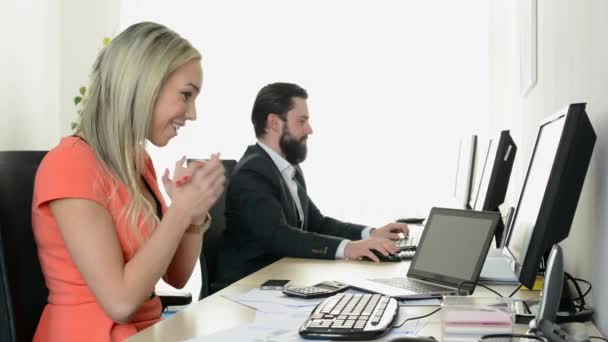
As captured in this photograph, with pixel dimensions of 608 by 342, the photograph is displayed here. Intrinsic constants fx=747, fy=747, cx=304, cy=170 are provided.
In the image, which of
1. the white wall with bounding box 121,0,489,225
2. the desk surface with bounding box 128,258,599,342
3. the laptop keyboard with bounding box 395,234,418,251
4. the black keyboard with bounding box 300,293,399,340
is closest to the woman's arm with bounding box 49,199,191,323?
the desk surface with bounding box 128,258,599,342

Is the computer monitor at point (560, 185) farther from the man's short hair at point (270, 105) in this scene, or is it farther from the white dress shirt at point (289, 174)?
the man's short hair at point (270, 105)

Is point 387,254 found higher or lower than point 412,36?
lower

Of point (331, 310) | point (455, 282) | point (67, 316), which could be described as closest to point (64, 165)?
point (67, 316)

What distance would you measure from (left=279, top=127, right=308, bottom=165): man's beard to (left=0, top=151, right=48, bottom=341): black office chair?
1.46 metres

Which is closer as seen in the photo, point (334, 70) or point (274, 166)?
point (274, 166)

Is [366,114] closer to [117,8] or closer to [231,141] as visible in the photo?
[231,141]

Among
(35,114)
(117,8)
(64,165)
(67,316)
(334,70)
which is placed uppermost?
(117,8)

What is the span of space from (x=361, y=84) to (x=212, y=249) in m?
2.06

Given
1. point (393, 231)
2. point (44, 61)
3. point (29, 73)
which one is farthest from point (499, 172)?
point (44, 61)

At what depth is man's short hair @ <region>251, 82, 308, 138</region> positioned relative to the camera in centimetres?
296

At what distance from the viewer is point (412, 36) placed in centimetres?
440

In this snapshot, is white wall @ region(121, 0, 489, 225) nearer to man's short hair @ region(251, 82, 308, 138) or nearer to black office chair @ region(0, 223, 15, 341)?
man's short hair @ region(251, 82, 308, 138)

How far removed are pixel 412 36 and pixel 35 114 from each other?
84.8 inches

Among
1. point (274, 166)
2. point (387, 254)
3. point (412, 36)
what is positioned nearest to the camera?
point (387, 254)
